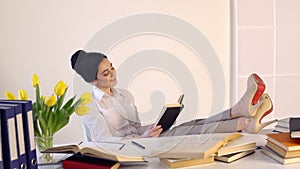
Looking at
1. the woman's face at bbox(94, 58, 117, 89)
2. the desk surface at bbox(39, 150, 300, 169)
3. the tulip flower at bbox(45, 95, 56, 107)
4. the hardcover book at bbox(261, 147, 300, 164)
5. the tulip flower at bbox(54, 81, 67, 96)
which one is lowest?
the desk surface at bbox(39, 150, 300, 169)

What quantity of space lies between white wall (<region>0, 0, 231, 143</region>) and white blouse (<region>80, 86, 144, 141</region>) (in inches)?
33.5

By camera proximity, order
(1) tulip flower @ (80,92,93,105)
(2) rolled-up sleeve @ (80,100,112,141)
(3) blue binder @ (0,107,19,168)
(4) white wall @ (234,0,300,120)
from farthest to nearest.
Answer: (4) white wall @ (234,0,300,120) < (2) rolled-up sleeve @ (80,100,112,141) < (1) tulip flower @ (80,92,93,105) < (3) blue binder @ (0,107,19,168)

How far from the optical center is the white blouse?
1537 mm

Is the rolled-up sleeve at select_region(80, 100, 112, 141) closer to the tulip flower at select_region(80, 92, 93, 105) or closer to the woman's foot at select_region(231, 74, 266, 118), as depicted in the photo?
the tulip flower at select_region(80, 92, 93, 105)

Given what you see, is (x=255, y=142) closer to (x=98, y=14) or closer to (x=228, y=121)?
(x=228, y=121)

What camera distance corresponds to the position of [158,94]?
9.20ft

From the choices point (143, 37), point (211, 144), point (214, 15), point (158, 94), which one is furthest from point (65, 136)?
point (211, 144)

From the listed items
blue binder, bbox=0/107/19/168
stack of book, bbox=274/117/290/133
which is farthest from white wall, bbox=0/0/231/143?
blue binder, bbox=0/107/19/168

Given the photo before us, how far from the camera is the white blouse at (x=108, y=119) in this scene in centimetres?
154

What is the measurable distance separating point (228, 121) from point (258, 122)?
4.7 inches

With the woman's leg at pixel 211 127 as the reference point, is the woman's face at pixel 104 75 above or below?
above

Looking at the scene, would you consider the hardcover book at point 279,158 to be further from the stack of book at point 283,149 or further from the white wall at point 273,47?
the white wall at point 273,47

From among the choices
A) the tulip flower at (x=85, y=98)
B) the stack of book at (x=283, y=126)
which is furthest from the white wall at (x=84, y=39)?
the tulip flower at (x=85, y=98)

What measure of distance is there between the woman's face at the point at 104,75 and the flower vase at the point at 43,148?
34 centimetres
